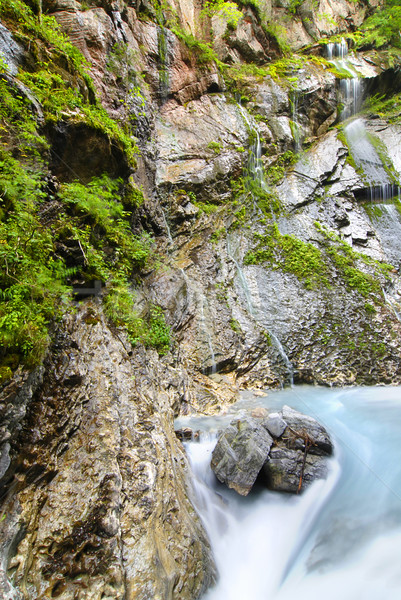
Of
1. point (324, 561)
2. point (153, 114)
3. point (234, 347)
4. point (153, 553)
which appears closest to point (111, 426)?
point (153, 553)

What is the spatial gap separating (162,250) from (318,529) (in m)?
6.43

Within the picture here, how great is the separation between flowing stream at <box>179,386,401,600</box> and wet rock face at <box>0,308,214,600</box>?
1.63 feet

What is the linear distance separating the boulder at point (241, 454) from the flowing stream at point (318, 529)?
0.19m

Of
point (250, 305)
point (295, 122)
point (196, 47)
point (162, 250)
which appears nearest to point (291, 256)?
point (250, 305)

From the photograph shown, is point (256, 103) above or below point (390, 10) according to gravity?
below

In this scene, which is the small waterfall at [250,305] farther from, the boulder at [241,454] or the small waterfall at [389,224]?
the small waterfall at [389,224]

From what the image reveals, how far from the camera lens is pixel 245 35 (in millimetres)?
13609

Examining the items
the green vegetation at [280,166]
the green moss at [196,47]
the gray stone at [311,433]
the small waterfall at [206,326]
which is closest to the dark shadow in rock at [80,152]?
the small waterfall at [206,326]

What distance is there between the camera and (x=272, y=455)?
12.9ft

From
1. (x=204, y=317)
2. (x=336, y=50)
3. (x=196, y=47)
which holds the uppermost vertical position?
(x=336, y=50)

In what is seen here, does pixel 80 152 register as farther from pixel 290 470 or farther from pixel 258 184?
pixel 258 184

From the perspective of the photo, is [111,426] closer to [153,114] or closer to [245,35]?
[153,114]

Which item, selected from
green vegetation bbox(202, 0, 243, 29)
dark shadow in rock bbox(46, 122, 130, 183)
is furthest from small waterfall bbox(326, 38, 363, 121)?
dark shadow in rock bbox(46, 122, 130, 183)

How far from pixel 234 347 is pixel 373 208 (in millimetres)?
8557
